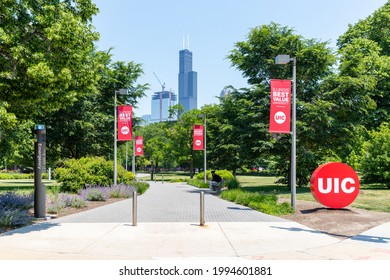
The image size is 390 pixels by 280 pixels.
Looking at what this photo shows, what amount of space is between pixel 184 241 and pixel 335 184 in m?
7.14

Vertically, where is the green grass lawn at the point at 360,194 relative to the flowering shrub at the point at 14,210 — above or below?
below

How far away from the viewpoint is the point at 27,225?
11.1 meters

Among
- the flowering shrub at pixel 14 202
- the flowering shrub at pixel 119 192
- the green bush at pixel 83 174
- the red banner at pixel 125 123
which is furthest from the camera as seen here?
the red banner at pixel 125 123

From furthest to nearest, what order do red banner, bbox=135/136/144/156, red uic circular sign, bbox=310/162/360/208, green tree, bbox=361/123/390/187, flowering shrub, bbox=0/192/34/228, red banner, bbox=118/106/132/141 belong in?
1. red banner, bbox=135/136/144/156
2. green tree, bbox=361/123/390/187
3. red banner, bbox=118/106/132/141
4. red uic circular sign, bbox=310/162/360/208
5. flowering shrub, bbox=0/192/34/228

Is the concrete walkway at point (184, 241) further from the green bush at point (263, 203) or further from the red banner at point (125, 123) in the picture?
the red banner at point (125, 123)

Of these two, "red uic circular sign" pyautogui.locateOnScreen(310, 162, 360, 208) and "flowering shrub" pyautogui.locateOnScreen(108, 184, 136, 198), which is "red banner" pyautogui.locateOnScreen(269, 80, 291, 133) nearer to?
"red uic circular sign" pyautogui.locateOnScreen(310, 162, 360, 208)

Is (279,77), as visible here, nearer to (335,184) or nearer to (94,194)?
(335,184)

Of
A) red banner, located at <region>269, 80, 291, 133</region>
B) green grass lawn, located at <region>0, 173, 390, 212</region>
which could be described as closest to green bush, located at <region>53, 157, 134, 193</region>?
green grass lawn, located at <region>0, 173, 390, 212</region>

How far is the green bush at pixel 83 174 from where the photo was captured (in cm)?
2097

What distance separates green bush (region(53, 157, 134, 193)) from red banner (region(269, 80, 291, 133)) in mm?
11169

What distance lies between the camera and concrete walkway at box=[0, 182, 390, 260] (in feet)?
24.7

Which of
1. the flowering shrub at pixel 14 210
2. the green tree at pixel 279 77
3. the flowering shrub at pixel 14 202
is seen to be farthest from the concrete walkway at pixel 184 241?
the green tree at pixel 279 77

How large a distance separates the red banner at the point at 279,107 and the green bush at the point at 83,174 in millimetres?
11169

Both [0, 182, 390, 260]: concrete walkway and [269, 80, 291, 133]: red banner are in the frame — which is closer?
[0, 182, 390, 260]: concrete walkway
